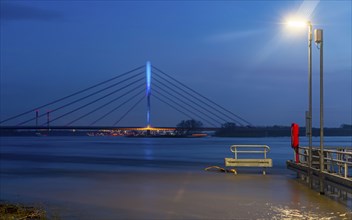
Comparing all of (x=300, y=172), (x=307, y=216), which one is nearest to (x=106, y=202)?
(x=307, y=216)

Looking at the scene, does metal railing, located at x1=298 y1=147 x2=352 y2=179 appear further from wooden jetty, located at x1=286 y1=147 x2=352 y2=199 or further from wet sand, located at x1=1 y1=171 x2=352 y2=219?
wet sand, located at x1=1 y1=171 x2=352 y2=219

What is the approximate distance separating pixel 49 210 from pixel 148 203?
2.13m

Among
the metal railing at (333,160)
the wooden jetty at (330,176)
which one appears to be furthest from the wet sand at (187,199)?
the metal railing at (333,160)

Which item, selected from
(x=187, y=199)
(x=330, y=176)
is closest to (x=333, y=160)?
(x=330, y=176)

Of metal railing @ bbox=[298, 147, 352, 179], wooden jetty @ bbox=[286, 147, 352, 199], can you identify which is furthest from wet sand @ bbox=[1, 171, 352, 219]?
metal railing @ bbox=[298, 147, 352, 179]

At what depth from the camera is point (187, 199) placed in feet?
38.9

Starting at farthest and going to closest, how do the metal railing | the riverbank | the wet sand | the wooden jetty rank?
1. the metal railing
2. the wooden jetty
3. the wet sand
4. the riverbank

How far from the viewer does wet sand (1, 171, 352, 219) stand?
9.87 metres

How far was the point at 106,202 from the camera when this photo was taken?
11.7 m

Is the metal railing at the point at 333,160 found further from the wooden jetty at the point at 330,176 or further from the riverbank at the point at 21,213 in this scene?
the riverbank at the point at 21,213

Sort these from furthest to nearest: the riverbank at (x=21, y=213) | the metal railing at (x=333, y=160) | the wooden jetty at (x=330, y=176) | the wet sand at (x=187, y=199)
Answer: the metal railing at (x=333, y=160), the wooden jetty at (x=330, y=176), the wet sand at (x=187, y=199), the riverbank at (x=21, y=213)

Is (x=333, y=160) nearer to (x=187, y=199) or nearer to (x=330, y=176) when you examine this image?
(x=330, y=176)

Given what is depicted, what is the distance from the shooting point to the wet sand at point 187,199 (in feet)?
32.4

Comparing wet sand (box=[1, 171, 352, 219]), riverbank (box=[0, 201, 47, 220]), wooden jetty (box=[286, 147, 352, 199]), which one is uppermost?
wooden jetty (box=[286, 147, 352, 199])
